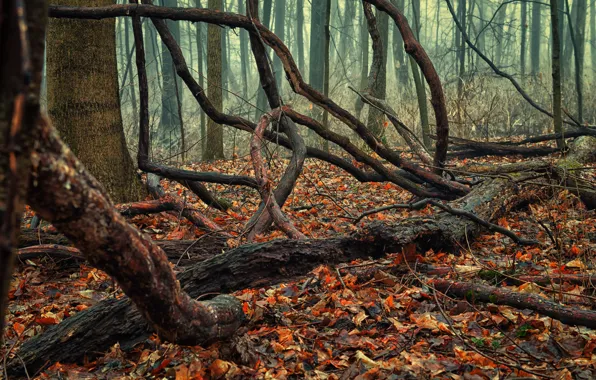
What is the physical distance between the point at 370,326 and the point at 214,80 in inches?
356

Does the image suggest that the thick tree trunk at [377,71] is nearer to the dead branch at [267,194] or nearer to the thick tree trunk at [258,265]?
the thick tree trunk at [258,265]

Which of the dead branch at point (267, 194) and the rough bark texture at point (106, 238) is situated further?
the dead branch at point (267, 194)

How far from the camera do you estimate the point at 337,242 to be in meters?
4.12

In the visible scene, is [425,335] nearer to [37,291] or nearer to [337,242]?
[337,242]

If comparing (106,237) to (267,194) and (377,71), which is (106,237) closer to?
(267,194)

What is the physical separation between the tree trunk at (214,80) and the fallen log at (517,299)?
8569 millimetres

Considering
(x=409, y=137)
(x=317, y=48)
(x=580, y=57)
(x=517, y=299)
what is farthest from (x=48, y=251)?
(x=317, y=48)

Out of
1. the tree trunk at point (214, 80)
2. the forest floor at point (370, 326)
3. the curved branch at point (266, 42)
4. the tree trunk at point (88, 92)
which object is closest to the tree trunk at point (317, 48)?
the tree trunk at point (214, 80)

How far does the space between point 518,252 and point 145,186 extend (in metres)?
4.10

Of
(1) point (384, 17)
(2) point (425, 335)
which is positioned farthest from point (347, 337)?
(1) point (384, 17)

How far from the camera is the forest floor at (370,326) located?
2.62 m

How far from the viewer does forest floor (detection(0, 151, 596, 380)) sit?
2623 millimetres

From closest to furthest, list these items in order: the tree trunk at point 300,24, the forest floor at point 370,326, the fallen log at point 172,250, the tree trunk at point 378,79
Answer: the forest floor at point 370,326 → the fallen log at point 172,250 → the tree trunk at point 378,79 → the tree trunk at point 300,24

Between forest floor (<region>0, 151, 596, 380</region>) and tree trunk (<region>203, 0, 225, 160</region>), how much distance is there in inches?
283
